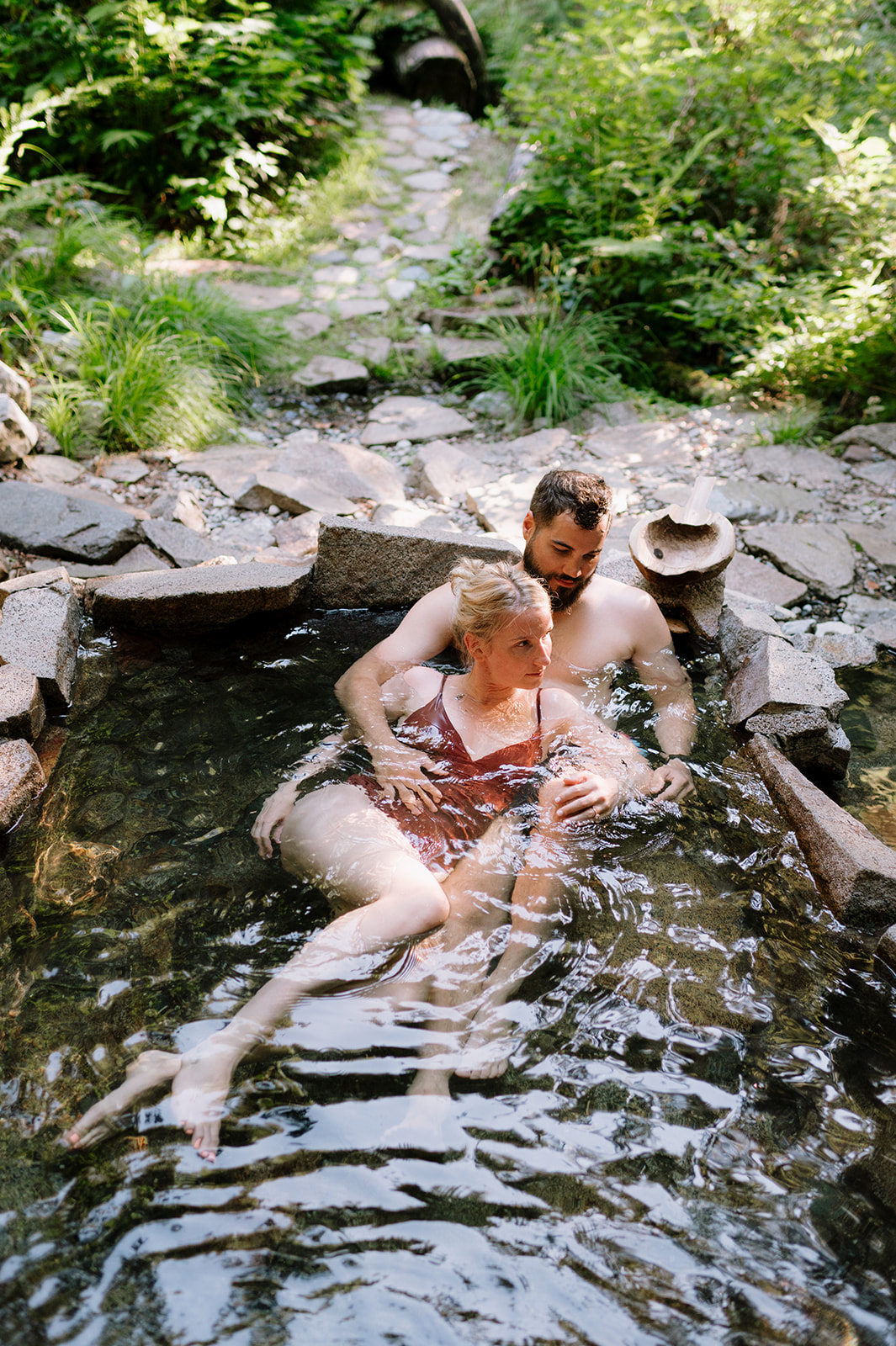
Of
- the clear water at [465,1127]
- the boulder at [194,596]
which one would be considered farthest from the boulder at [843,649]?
the boulder at [194,596]

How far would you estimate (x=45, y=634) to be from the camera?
10.9 ft

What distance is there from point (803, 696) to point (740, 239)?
474 cm

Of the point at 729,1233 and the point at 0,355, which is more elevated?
the point at 0,355

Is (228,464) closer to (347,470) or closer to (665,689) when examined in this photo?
(347,470)

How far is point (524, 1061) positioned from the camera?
2082 mm

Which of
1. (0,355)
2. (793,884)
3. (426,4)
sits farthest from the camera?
(426,4)

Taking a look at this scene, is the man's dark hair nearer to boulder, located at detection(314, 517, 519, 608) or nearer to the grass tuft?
boulder, located at detection(314, 517, 519, 608)

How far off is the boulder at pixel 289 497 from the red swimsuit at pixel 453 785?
210cm

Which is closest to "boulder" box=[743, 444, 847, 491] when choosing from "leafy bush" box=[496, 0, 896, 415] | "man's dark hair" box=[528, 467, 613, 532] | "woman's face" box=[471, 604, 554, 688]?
"leafy bush" box=[496, 0, 896, 415]

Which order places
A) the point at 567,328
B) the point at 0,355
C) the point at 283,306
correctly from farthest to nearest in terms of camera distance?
1. the point at 283,306
2. the point at 567,328
3. the point at 0,355

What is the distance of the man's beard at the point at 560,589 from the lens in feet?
10.8

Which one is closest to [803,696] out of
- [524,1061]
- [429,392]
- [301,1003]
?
[524,1061]

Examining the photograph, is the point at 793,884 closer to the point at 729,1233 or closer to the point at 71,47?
the point at 729,1233

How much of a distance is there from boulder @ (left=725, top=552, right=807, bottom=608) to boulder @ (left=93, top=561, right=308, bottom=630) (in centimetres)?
220
